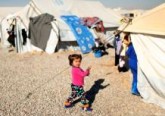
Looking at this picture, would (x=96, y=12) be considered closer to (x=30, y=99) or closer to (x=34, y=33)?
(x=34, y=33)

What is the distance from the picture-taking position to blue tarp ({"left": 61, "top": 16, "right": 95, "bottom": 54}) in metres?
15.5

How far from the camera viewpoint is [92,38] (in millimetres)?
16219

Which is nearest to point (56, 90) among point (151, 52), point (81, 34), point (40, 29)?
point (151, 52)

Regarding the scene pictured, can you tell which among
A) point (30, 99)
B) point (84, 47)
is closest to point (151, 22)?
point (30, 99)

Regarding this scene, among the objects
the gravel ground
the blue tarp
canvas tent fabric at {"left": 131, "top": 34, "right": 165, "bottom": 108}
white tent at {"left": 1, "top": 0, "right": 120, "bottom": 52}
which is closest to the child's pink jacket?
the gravel ground

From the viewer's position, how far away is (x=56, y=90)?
8.40 metres

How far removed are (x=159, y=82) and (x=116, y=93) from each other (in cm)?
146

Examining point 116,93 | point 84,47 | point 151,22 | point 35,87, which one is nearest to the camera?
point 151,22

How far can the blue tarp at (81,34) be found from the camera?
51.0 ft

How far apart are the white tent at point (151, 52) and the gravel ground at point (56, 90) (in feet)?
1.19

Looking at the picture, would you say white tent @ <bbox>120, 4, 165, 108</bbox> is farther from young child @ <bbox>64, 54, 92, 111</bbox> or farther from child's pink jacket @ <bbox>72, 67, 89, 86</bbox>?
child's pink jacket @ <bbox>72, 67, 89, 86</bbox>

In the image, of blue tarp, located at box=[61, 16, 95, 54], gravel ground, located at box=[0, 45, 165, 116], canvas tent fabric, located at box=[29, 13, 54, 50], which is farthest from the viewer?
blue tarp, located at box=[61, 16, 95, 54]

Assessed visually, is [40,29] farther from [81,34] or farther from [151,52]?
[151,52]

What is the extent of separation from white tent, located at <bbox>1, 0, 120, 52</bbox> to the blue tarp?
301mm
